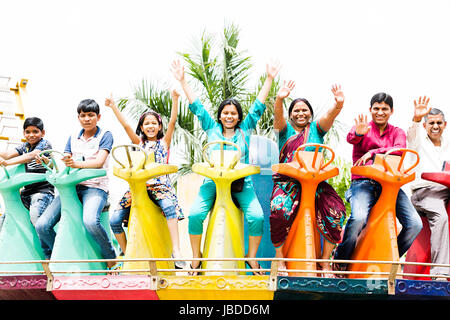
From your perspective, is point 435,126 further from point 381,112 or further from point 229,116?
point 229,116

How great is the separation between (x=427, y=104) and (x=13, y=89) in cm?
615

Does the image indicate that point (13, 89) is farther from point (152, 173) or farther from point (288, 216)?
point (288, 216)

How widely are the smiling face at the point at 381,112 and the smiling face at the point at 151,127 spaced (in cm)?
223

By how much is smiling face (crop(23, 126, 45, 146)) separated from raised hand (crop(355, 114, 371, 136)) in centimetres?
348

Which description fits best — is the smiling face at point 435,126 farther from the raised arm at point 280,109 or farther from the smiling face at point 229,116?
the smiling face at point 229,116

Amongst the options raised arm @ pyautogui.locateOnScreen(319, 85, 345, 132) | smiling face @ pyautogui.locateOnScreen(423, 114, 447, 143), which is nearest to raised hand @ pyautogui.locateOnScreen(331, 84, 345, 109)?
raised arm @ pyautogui.locateOnScreen(319, 85, 345, 132)

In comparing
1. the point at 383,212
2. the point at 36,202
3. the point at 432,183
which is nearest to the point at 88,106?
the point at 36,202

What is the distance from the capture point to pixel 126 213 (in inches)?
205

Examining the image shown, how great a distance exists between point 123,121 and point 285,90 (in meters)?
1.78

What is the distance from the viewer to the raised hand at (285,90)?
5.34 meters

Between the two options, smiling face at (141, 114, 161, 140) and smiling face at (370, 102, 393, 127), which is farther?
smiling face at (141, 114, 161, 140)

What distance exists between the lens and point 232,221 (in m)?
4.79

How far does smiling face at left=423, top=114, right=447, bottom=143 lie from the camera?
5.66 metres

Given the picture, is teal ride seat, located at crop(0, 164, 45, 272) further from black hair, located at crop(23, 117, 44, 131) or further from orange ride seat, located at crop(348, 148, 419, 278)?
orange ride seat, located at crop(348, 148, 419, 278)
